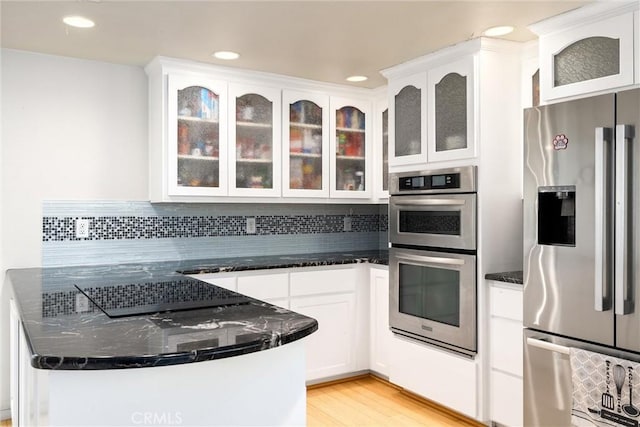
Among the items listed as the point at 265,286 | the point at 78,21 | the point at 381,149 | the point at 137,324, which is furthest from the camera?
the point at 381,149

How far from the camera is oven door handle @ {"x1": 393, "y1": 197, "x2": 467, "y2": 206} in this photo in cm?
306

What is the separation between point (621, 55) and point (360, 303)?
2263 mm

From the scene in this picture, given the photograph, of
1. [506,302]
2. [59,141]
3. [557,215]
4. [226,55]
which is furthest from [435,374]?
[59,141]

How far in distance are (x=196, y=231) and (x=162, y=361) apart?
99.6 inches

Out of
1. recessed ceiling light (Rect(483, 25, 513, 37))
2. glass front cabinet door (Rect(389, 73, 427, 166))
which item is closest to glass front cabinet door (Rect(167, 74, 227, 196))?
glass front cabinet door (Rect(389, 73, 427, 166))

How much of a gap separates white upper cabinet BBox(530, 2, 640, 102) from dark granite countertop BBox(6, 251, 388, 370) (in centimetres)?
175

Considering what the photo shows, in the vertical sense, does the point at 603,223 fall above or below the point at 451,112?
below

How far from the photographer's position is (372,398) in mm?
3494

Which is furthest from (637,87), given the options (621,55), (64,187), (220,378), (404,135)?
(64,187)

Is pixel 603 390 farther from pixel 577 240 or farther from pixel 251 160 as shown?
pixel 251 160

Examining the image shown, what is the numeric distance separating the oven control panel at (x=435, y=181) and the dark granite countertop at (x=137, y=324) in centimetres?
151

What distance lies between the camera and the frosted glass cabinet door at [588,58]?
2311mm

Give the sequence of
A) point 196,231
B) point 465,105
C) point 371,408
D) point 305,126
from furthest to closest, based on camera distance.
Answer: point 305,126 < point 196,231 < point 371,408 < point 465,105

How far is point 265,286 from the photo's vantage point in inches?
135
